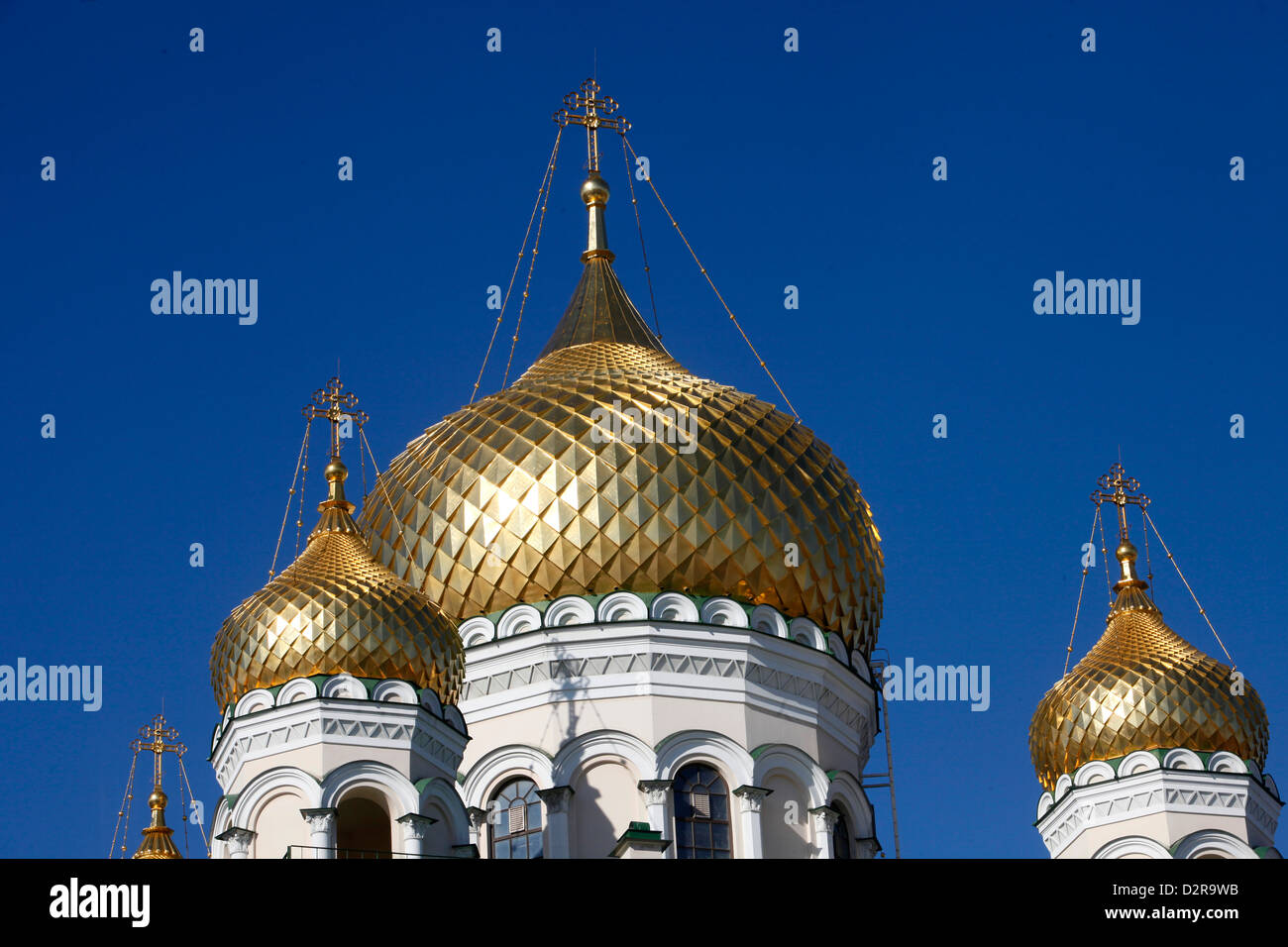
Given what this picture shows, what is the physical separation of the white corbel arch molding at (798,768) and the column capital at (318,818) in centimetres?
435

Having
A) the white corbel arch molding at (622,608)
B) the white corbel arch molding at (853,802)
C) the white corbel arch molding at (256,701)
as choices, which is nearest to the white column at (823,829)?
the white corbel arch molding at (853,802)

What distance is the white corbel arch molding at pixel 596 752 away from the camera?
22.8 metres

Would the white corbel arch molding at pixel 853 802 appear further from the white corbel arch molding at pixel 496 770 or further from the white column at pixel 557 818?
the white corbel arch molding at pixel 496 770

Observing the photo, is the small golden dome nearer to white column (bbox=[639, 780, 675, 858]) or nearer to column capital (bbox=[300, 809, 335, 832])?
white column (bbox=[639, 780, 675, 858])

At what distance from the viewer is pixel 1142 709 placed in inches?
973

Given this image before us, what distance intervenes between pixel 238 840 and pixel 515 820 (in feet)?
10.5

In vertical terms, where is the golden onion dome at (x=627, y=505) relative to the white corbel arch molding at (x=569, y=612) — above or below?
above

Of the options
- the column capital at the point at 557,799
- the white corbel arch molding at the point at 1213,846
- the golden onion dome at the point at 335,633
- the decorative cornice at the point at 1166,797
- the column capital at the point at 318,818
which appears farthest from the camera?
the decorative cornice at the point at 1166,797

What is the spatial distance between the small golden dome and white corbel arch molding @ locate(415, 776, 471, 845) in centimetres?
321
